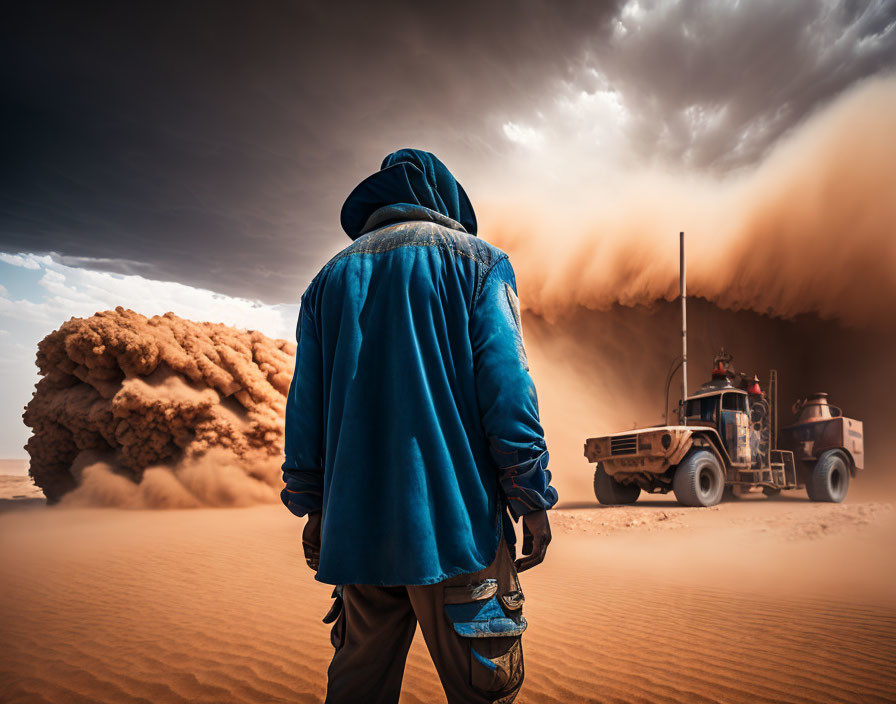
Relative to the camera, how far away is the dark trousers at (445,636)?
4.87 ft

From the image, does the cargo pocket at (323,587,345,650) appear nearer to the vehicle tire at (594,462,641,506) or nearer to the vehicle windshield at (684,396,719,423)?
the vehicle tire at (594,462,641,506)

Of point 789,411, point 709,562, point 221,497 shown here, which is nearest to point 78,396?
point 221,497

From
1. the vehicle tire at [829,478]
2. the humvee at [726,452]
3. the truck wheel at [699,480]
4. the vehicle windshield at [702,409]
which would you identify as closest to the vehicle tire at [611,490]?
the humvee at [726,452]

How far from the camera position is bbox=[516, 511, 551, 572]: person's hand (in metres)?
1.54

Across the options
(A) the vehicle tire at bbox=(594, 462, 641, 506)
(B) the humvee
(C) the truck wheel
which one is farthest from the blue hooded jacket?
(A) the vehicle tire at bbox=(594, 462, 641, 506)

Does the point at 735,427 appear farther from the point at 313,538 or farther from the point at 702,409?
the point at 313,538

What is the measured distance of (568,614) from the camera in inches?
171

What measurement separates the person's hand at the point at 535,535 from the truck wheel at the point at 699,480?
339 inches

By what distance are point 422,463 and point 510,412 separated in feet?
1.00

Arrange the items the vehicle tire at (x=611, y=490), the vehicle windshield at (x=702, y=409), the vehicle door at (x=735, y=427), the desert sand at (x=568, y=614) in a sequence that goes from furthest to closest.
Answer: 1. the vehicle tire at (x=611, y=490)
2. the vehicle windshield at (x=702, y=409)
3. the vehicle door at (x=735, y=427)
4. the desert sand at (x=568, y=614)

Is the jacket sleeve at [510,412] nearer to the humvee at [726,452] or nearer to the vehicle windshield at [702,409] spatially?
the humvee at [726,452]

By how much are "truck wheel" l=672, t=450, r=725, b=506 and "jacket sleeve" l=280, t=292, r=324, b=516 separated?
29.1 feet


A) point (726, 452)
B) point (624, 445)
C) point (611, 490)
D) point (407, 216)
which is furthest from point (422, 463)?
point (726, 452)

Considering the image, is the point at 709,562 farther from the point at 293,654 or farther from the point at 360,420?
the point at 360,420
